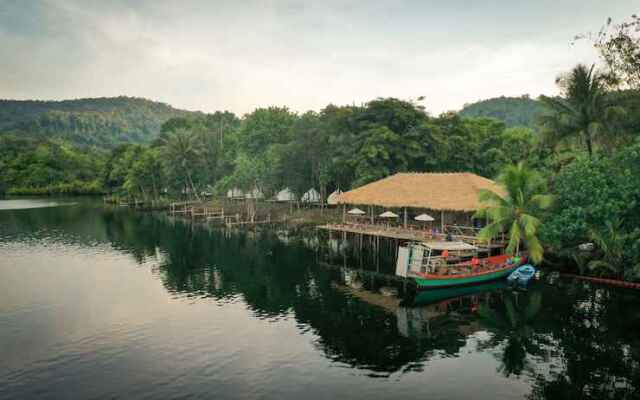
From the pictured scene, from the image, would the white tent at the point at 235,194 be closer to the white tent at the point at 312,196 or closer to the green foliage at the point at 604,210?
the white tent at the point at 312,196

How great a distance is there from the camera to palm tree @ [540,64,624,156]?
31594mm

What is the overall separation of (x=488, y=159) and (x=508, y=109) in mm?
82828

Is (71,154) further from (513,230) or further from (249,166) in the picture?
(513,230)

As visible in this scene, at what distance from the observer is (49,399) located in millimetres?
15664

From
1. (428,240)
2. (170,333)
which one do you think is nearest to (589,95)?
(428,240)

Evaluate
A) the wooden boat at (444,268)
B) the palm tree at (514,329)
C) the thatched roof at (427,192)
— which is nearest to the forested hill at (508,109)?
the thatched roof at (427,192)

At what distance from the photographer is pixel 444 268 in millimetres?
27766

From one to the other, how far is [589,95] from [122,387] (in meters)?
34.2

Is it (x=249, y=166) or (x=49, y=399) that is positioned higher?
(x=249, y=166)

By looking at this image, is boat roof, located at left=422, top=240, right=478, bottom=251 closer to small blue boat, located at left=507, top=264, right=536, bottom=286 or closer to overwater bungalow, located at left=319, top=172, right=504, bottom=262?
overwater bungalow, located at left=319, top=172, right=504, bottom=262

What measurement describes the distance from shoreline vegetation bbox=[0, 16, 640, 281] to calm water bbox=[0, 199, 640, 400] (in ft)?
14.4

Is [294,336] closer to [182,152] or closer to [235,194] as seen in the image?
[235,194]

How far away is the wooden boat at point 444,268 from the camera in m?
27.5

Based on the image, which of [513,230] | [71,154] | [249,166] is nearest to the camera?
[513,230]
